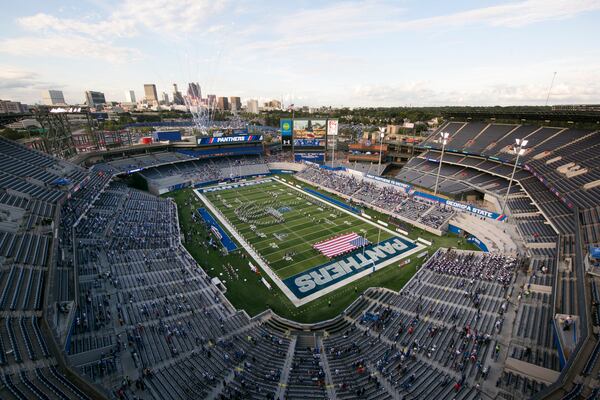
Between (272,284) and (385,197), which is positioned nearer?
(272,284)

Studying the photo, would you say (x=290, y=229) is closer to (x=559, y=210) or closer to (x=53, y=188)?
(x=53, y=188)

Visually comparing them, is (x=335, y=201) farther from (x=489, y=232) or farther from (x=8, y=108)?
(x=8, y=108)

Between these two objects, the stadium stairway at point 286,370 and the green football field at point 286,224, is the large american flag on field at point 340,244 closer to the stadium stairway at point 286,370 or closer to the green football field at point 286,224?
the green football field at point 286,224

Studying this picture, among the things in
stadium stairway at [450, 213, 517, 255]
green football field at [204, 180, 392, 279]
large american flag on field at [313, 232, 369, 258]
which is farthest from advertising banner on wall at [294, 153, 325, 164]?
stadium stairway at [450, 213, 517, 255]

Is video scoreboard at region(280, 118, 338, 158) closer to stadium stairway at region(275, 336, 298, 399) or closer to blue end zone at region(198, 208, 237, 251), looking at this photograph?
blue end zone at region(198, 208, 237, 251)

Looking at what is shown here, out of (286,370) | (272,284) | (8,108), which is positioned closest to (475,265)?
(272,284)

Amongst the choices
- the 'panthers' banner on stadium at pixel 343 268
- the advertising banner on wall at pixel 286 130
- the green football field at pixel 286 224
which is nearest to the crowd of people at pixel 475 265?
the 'panthers' banner on stadium at pixel 343 268

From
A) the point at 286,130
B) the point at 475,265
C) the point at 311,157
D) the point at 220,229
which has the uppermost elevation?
the point at 286,130
